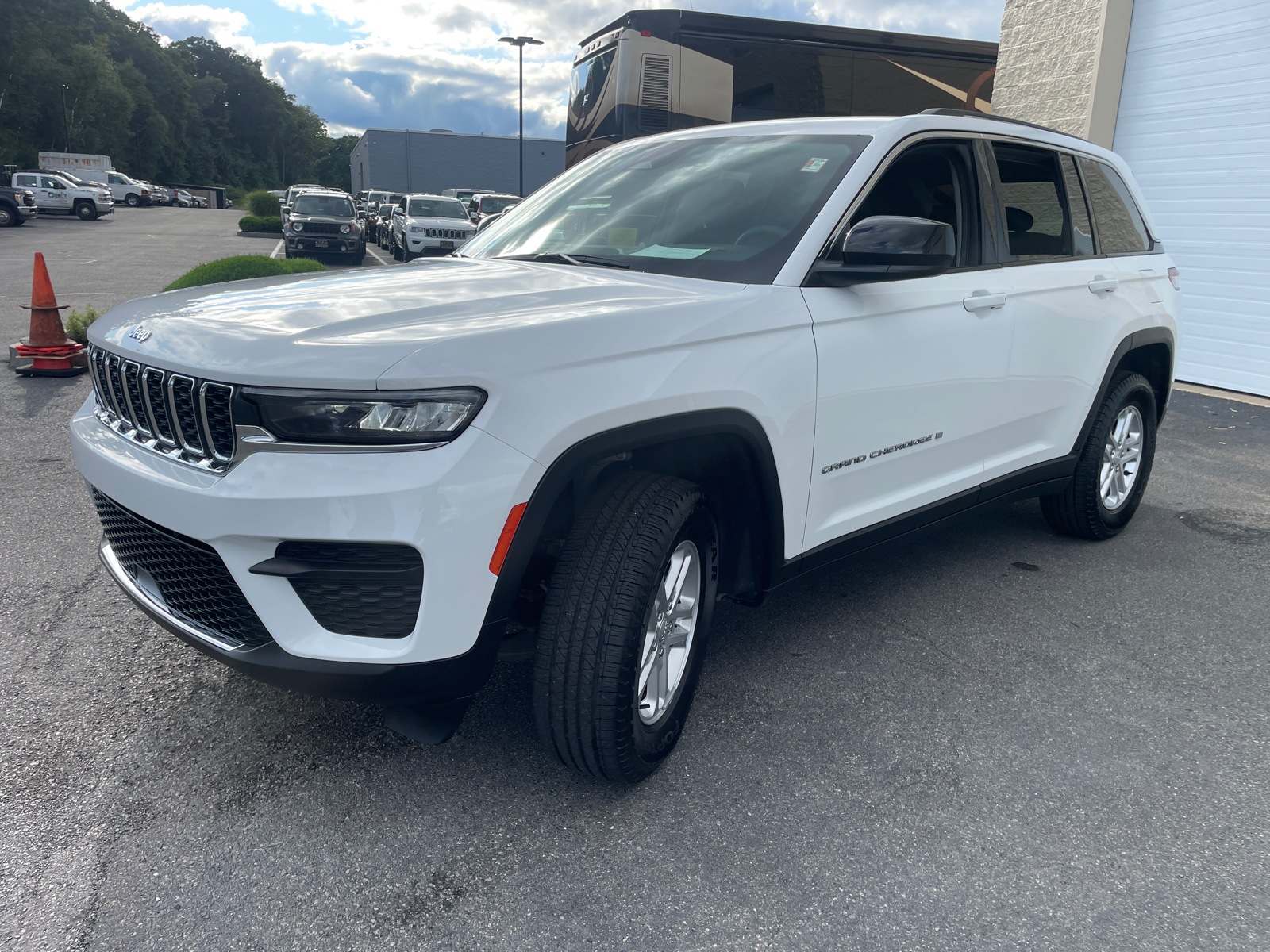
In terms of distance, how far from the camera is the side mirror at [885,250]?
265cm

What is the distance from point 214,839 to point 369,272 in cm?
170

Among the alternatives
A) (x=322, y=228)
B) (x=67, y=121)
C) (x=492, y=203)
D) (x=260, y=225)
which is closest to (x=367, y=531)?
(x=322, y=228)

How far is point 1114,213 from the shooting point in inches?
176

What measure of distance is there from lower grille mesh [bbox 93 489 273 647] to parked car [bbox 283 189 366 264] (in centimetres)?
2062

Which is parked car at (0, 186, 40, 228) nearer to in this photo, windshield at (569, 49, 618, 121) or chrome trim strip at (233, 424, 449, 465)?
windshield at (569, 49, 618, 121)

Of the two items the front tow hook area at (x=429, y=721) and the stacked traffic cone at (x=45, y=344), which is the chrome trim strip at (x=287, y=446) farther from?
the stacked traffic cone at (x=45, y=344)

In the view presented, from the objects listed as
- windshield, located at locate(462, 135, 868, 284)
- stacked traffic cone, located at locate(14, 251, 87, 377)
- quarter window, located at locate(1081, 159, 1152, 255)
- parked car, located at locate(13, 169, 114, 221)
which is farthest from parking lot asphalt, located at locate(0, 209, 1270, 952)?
parked car, located at locate(13, 169, 114, 221)

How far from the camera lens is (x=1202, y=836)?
243cm

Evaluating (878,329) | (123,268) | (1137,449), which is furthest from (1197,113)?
(123,268)

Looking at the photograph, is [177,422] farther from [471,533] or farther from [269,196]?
[269,196]

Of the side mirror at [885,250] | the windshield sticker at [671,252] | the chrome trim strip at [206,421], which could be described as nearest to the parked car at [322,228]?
the windshield sticker at [671,252]

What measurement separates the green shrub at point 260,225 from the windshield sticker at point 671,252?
35.9m

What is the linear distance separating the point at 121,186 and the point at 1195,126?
6265 cm

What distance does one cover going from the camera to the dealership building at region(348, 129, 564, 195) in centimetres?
7137
